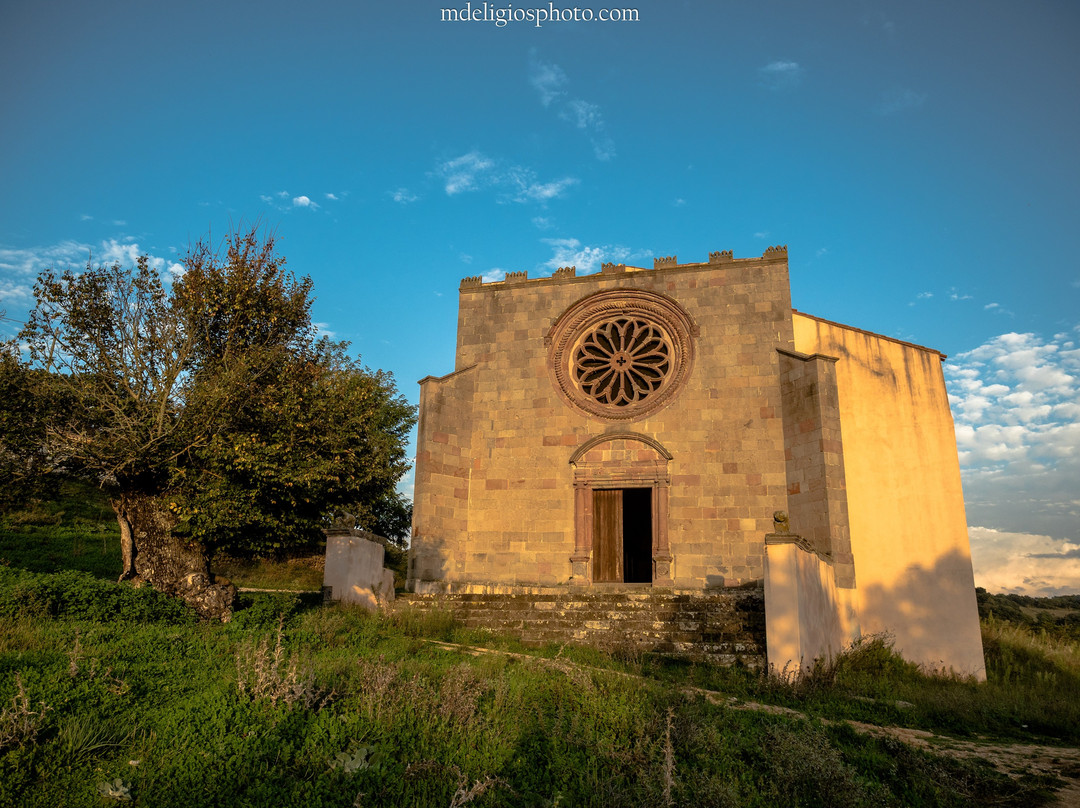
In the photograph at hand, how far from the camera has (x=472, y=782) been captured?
217 inches

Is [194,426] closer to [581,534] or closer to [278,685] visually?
[278,685]

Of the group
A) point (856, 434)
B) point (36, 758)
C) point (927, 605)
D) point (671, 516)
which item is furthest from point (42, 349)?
point (927, 605)

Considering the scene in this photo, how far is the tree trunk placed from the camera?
10594mm

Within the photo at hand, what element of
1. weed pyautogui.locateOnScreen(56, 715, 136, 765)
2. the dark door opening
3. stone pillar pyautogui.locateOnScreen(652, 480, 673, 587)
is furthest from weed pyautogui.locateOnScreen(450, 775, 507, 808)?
the dark door opening

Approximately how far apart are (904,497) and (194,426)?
1369 cm

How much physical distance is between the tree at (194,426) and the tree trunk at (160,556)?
0.02 meters

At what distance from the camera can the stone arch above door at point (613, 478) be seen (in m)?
16.1

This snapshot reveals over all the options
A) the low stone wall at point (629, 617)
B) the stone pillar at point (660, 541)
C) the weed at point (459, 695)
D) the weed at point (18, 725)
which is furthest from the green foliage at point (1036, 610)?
the weed at point (18, 725)

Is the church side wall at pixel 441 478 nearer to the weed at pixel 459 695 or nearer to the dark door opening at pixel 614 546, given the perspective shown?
the dark door opening at pixel 614 546

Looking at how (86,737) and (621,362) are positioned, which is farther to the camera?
(621,362)

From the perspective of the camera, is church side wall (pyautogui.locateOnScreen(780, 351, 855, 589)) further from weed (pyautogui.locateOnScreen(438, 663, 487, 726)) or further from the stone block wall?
weed (pyautogui.locateOnScreen(438, 663, 487, 726))

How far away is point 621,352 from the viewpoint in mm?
17625

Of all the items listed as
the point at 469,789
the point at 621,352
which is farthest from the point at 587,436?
the point at 469,789

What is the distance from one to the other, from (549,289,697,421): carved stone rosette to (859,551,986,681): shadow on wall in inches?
241
